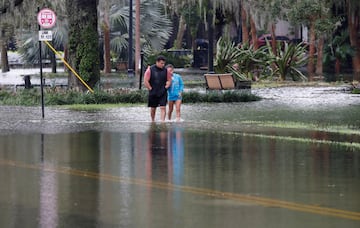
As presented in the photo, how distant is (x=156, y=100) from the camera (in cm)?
2145

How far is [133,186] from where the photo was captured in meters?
12.3

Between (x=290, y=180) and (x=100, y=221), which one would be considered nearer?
(x=100, y=221)

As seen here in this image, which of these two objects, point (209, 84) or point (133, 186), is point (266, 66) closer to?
point (209, 84)

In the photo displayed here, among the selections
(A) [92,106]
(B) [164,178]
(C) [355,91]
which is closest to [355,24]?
(C) [355,91]

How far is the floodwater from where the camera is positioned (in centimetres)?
1031

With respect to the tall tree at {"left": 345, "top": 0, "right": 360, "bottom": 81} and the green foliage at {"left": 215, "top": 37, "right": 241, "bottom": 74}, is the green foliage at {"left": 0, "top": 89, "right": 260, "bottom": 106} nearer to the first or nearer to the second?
the green foliage at {"left": 215, "top": 37, "right": 241, "bottom": 74}

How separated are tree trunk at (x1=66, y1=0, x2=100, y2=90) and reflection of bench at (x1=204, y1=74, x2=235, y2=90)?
3.65 meters

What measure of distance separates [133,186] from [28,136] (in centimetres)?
647

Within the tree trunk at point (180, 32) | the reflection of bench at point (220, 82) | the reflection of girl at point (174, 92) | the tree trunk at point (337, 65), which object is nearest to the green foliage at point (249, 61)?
the reflection of bench at point (220, 82)

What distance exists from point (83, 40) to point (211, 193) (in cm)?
1923

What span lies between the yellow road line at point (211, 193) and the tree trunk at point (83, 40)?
15906 mm

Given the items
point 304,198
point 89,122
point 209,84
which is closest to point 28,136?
point 89,122

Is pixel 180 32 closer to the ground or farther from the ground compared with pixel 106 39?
farther from the ground

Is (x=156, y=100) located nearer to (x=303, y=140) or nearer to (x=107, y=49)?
(x=303, y=140)
